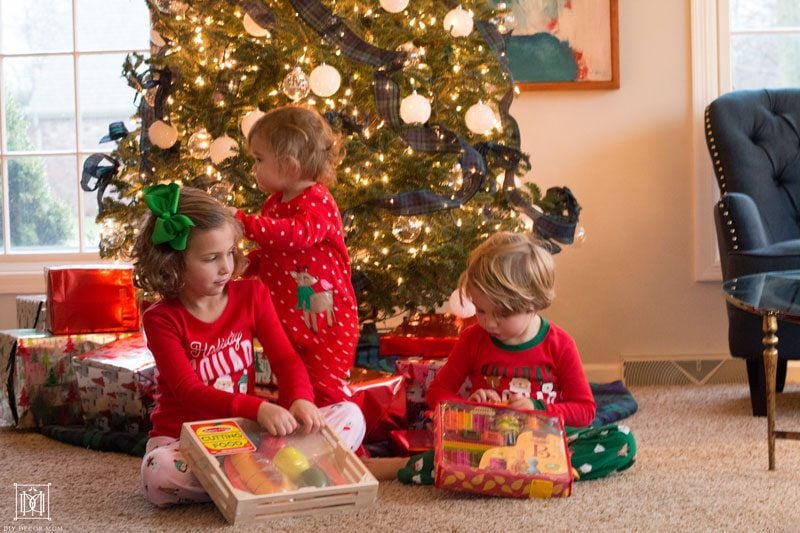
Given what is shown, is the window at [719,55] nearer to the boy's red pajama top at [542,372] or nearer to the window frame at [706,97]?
the window frame at [706,97]

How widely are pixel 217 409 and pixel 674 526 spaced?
3.19ft

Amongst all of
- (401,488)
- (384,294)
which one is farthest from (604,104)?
(401,488)

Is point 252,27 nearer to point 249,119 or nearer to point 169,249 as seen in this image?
point 249,119

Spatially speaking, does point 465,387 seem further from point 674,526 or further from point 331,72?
point 331,72

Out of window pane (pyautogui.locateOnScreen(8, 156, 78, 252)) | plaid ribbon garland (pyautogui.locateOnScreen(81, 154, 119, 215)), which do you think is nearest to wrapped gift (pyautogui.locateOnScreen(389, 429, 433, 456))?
plaid ribbon garland (pyautogui.locateOnScreen(81, 154, 119, 215))

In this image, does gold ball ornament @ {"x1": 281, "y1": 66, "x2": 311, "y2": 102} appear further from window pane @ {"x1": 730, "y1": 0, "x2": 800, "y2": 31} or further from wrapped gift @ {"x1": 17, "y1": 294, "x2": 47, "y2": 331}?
window pane @ {"x1": 730, "y1": 0, "x2": 800, "y2": 31}

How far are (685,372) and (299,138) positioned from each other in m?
2.04

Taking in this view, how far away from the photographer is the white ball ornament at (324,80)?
2.89 metres

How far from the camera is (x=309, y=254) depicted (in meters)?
2.62

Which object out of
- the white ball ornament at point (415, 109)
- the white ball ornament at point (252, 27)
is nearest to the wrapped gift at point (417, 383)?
the white ball ornament at point (415, 109)

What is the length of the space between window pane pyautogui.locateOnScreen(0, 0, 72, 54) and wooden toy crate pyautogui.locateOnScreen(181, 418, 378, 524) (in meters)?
2.74

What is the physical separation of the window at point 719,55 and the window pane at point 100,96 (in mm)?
2295

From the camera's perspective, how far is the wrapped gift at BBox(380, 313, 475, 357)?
3006 millimetres

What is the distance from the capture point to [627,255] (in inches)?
157
